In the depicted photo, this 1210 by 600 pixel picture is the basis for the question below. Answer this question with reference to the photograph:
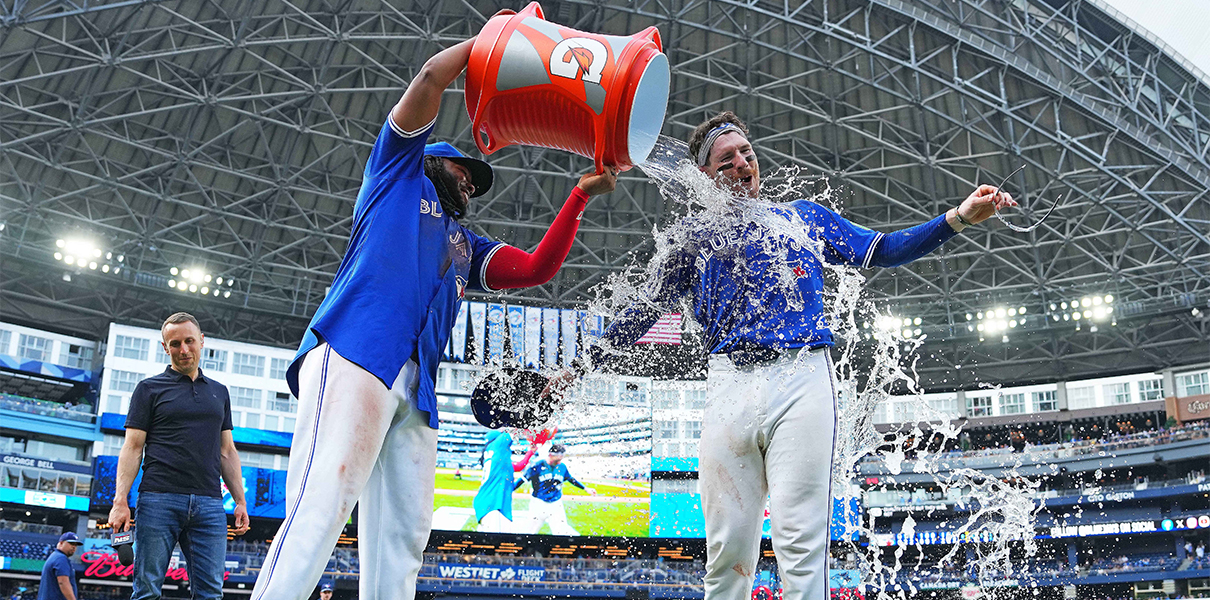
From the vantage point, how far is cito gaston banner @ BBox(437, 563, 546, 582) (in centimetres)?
3006

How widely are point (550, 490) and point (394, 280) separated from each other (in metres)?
28.3

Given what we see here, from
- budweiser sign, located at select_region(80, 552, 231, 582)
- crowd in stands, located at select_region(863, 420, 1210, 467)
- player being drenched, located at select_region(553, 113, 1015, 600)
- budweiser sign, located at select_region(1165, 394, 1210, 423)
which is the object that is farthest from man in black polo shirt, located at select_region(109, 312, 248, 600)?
budweiser sign, located at select_region(1165, 394, 1210, 423)

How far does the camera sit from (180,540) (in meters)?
4.57

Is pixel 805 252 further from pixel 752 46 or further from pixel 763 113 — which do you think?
pixel 763 113

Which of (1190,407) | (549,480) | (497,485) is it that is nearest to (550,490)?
(549,480)

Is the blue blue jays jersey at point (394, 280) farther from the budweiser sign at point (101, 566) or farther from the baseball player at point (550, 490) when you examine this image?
the budweiser sign at point (101, 566)

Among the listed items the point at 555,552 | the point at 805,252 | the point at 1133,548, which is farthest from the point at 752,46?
the point at 1133,548

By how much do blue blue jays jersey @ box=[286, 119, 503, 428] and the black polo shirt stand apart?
1963 mm

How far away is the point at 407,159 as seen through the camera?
2.78m

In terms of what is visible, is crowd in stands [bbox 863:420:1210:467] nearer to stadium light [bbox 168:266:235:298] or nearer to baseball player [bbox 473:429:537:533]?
baseball player [bbox 473:429:537:533]

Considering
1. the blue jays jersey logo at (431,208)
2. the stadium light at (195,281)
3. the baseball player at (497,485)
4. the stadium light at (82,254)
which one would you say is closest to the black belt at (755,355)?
the blue jays jersey logo at (431,208)

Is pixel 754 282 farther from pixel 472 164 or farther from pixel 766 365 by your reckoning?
pixel 472 164

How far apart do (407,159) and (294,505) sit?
100 centimetres

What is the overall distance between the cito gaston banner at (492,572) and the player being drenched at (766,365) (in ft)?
92.4
